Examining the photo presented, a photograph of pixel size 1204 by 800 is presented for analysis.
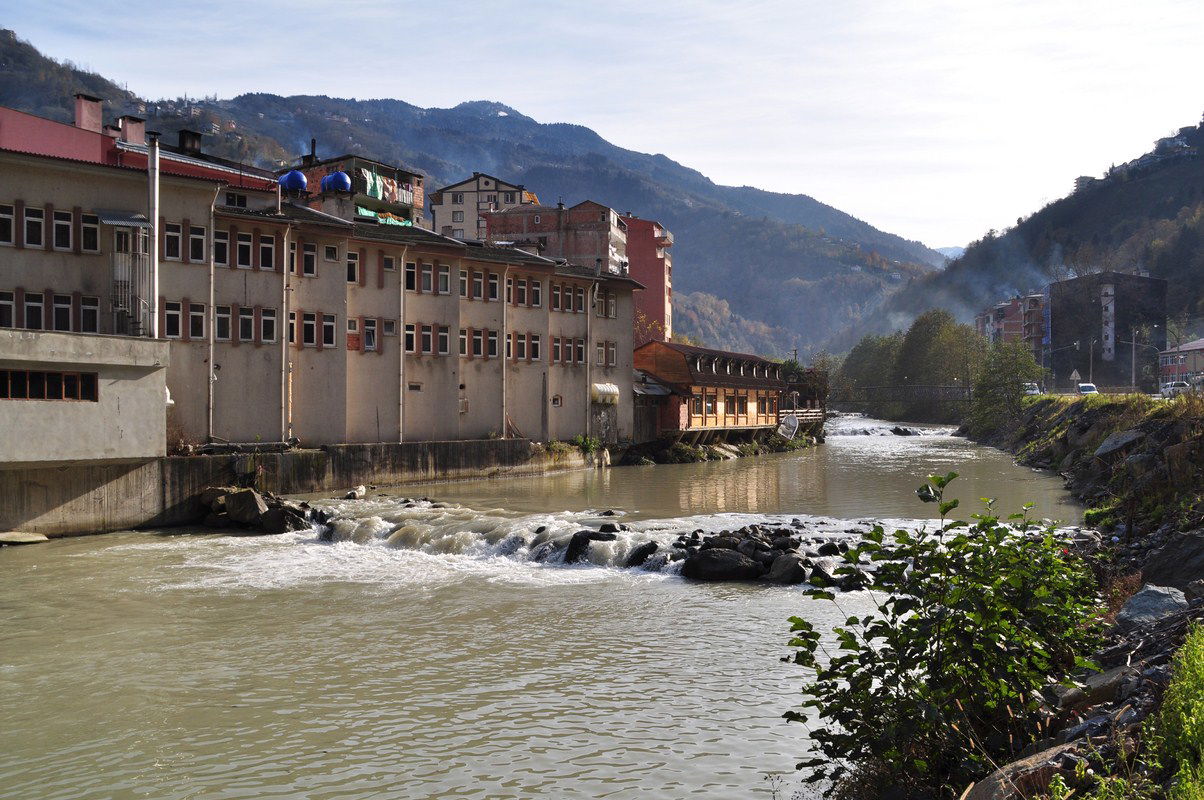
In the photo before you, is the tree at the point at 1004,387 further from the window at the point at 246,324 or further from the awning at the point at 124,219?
the awning at the point at 124,219

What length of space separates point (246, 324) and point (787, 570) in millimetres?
24041

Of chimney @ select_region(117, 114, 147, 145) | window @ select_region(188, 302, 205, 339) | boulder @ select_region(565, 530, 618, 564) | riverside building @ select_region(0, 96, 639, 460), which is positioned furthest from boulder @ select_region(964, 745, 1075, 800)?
chimney @ select_region(117, 114, 147, 145)

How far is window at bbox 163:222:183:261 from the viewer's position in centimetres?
3284

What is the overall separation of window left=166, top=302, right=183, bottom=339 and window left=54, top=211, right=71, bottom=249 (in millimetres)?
3873

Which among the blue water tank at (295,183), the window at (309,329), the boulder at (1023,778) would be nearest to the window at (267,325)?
the window at (309,329)

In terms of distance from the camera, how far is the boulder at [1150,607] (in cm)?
1057

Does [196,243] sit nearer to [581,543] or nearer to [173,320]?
[173,320]

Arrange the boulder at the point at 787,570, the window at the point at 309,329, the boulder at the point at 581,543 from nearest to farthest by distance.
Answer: the boulder at the point at 787,570
the boulder at the point at 581,543
the window at the point at 309,329

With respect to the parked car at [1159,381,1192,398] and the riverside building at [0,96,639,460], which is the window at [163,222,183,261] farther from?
the parked car at [1159,381,1192,398]

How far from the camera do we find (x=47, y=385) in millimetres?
26359

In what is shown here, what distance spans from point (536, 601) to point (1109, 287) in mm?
123685

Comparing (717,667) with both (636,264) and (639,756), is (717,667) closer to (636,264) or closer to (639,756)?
(639,756)

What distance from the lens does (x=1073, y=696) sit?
316 inches

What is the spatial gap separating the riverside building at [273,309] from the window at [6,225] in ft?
0.20
